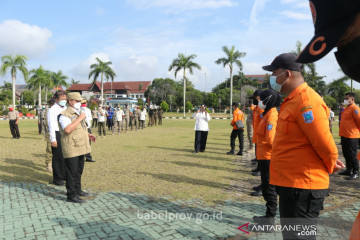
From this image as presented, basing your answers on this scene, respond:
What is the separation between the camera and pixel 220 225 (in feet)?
12.3

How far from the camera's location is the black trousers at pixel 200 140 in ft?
32.8

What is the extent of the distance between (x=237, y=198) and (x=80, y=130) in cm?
306

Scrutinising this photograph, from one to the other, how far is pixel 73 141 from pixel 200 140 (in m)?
5.99

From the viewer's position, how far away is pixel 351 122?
6.43 metres

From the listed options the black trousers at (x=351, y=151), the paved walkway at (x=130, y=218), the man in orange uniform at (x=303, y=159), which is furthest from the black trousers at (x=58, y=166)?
the black trousers at (x=351, y=151)

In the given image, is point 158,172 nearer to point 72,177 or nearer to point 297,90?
point 72,177

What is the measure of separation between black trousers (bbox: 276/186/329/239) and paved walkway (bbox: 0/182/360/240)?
1502 millimetres

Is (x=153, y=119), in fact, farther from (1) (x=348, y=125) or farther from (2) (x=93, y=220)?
(2) (x=93, y=220)

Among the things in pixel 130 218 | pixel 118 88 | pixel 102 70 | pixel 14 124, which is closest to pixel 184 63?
pixel 102 70

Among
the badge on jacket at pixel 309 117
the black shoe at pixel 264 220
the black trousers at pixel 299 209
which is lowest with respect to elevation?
the black shoe at pixel 264 220

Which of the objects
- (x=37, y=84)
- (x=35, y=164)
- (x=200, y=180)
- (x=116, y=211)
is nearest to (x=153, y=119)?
(x=35, y=164)

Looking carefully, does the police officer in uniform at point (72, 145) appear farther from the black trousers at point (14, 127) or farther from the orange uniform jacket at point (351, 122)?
the black trousers at point (14, 127)

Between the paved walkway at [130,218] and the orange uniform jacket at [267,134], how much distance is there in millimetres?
901

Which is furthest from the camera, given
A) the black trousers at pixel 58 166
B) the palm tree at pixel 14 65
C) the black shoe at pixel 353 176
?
the palm tree at pixel 14 65
